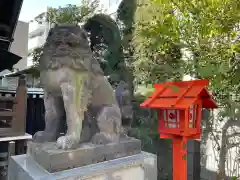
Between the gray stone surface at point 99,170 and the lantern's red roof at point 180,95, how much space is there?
0.48 m

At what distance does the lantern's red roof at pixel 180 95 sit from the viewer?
171 cm

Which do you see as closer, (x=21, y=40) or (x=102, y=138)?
(x=102, y=138)

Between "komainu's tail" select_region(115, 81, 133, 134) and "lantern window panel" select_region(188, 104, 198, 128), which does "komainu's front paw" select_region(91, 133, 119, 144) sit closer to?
"komainu's tail" select_region(115, 81, 133, 134)

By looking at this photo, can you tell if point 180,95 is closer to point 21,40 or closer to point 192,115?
point 192,115

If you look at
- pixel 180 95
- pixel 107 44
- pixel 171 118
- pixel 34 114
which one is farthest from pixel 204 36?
pixel 34 114

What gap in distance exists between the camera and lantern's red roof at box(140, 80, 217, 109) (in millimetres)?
1707

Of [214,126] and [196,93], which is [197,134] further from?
[214,126]

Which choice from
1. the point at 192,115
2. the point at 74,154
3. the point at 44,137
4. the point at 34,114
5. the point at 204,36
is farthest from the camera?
the point at 34,114

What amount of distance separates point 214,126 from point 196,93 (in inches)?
60.0

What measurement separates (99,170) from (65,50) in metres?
0.74

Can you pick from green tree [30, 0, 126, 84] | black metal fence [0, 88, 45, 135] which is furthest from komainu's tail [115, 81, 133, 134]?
black metal fence [0, 88, 45, 135]

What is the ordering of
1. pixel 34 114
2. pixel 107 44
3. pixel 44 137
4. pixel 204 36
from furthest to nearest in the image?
1. pixel 107 44
2. pixel 34 114
3. pixel 204 36
4. pixel 44 137

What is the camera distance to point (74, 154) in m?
1.21

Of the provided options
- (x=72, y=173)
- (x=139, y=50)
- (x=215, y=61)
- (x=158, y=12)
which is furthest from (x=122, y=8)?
(x=72, y=173)
